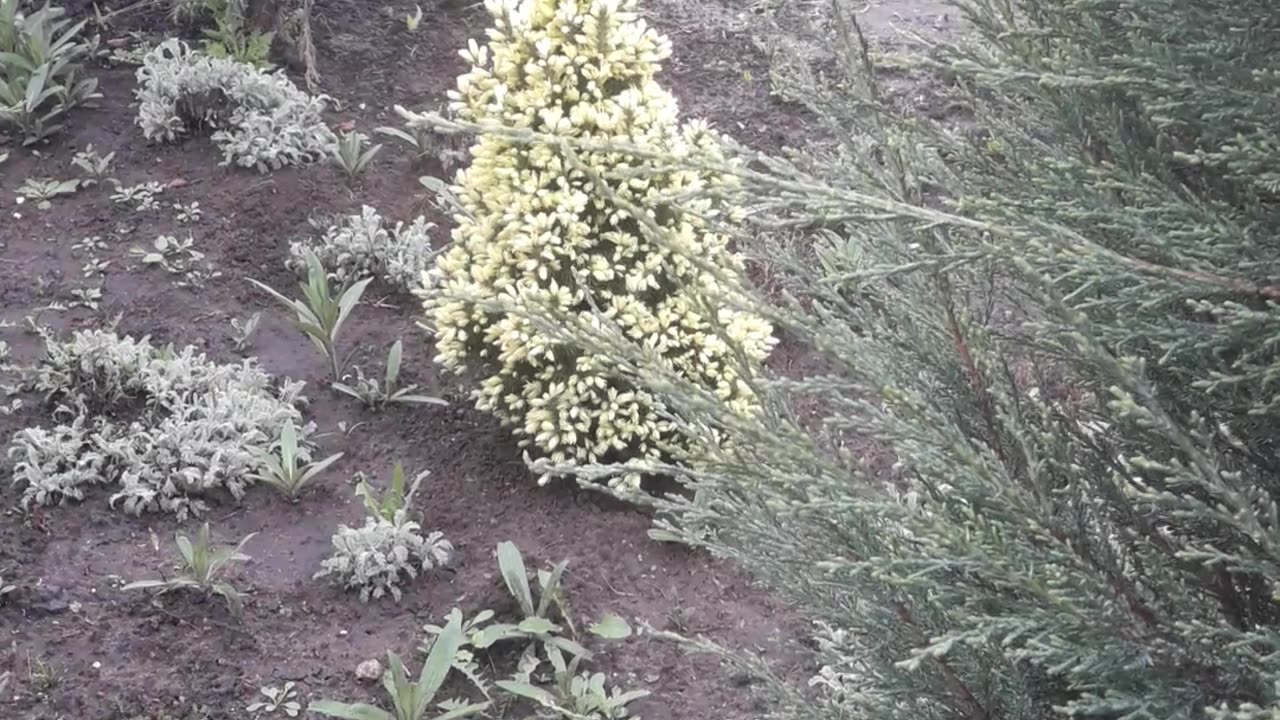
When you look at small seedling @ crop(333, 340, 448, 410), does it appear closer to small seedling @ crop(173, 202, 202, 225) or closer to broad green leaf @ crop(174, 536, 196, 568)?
broad green leaf @ crop(174, 536, 196, 568)

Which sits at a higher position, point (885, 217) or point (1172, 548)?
point (885, 217)

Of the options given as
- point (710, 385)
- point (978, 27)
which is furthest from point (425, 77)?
point (978, 27)

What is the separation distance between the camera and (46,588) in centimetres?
351

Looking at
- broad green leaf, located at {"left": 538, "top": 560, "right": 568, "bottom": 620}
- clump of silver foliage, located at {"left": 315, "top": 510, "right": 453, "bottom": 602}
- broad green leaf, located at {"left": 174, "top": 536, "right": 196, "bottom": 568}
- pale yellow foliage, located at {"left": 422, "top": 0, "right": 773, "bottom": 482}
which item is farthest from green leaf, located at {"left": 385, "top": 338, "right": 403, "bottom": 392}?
broad green leaf, located at {"left": 538, "top": 560, "right": 568, "bottom": 620}

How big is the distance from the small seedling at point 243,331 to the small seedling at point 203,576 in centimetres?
122

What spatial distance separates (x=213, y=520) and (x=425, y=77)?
3385 mm

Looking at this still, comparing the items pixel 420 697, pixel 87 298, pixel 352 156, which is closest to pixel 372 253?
pixel 352 156

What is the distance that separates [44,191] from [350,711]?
11.5 feet

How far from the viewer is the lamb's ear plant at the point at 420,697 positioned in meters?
3.00

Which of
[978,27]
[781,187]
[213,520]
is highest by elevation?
[978,27]

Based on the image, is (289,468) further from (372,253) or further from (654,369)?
(654,369)

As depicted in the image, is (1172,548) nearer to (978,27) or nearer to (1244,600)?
(1244,600)

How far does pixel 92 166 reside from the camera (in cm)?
541

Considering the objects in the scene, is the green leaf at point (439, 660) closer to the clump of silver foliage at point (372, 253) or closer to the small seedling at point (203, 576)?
the small seedling at point (203, 576)
